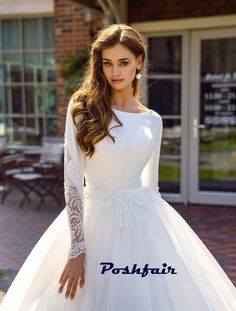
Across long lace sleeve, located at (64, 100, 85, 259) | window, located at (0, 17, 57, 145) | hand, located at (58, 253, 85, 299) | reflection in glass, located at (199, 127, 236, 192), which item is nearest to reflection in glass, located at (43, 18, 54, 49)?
window, located at (0, 17, 57, 145)

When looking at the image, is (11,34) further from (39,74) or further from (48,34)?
(39,74)

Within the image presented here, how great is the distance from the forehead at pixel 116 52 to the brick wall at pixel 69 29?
510cm

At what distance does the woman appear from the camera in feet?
6.24

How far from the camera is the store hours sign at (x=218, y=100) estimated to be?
239 inches

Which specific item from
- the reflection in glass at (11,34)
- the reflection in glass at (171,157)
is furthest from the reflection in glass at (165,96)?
the reflection in glass at (11,34)

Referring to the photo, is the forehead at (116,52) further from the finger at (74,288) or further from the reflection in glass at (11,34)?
the reflection in glass at (11,34)

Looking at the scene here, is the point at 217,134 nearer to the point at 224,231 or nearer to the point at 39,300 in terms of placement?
the point at 224,231

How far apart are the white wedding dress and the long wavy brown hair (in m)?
0.03

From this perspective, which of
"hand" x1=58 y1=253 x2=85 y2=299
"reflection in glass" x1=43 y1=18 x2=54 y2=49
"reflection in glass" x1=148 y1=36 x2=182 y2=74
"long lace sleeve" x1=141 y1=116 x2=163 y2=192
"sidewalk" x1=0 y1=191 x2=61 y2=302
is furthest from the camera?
"reflection in glass" x1=43 y1=18 x2=54 y2=49

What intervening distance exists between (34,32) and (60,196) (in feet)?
9.67

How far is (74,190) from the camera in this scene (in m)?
1.89

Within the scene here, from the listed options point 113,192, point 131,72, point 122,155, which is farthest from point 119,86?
point 113,192

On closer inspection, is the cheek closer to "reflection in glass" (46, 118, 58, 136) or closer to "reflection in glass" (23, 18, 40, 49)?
"reflection in glass" (46, 118, 58, 136)

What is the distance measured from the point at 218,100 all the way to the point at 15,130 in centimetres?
383
